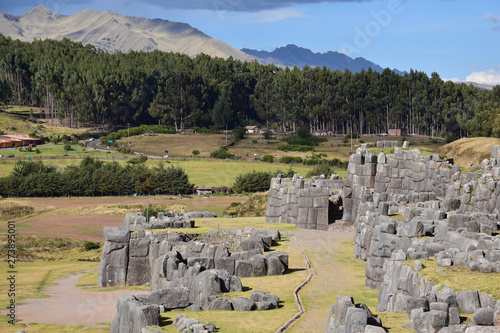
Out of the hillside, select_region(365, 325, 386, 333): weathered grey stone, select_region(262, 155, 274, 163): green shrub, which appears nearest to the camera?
select_region(365, 325, 386, 333): weathered grey stone

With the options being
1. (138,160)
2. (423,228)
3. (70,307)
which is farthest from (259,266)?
(138,160)

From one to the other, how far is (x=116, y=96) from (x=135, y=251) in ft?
459

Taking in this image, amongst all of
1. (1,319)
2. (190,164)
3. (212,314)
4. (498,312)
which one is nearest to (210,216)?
(1,319)

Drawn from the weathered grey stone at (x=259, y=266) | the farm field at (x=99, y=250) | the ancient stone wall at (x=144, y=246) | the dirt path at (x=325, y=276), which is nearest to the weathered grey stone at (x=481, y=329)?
the dirt path at (x=325, y=276)

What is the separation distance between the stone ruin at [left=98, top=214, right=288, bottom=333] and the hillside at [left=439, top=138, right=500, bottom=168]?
2732 centimetres

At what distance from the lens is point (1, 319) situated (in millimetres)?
32938

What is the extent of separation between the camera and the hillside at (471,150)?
66.8 meters

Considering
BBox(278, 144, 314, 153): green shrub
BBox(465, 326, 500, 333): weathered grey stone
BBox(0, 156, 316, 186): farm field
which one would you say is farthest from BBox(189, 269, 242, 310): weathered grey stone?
BBox(278, 144, 314, 153): green shrub

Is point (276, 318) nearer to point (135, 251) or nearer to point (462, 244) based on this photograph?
point (462, 244)

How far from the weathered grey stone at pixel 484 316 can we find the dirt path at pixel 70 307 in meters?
18.5

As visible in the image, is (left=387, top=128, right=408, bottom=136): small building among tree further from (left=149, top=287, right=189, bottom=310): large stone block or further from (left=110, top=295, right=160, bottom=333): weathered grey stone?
(left=110, top=295, right=160, bottom=333): weathered grey stone

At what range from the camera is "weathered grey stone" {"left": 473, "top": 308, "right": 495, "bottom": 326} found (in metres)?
18.2

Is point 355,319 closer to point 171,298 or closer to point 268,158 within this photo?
point 171,298

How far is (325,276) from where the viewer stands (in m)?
36.0
